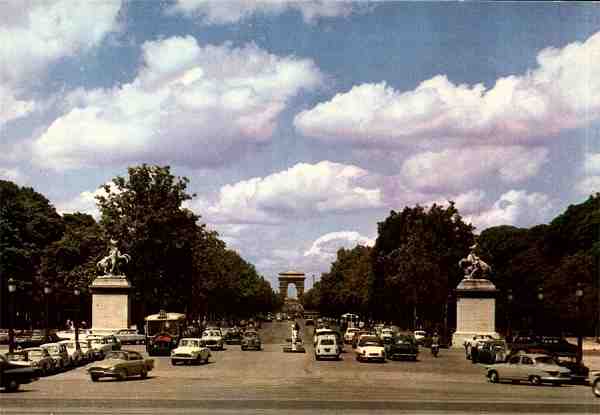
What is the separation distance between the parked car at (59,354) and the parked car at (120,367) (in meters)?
5.14

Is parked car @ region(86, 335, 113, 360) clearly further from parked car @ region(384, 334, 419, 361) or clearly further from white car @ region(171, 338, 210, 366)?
parked car @ region(384, 334, 419, 361)

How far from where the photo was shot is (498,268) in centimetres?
11300

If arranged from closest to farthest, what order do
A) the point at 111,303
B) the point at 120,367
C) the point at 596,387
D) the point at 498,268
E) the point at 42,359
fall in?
the point at 596,387 < the point at 120,367 < the point at 42,359 < the point at 111,303 < the point at 498,268

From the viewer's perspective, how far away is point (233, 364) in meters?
48.6

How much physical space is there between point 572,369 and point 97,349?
26154 mm

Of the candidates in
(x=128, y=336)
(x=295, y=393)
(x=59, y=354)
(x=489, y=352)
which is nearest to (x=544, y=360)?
(x=489, y=352)

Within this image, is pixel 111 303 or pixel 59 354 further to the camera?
pixel 111 303

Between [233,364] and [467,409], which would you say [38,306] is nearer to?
[233,364]

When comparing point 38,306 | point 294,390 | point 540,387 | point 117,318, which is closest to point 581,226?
point 117,318

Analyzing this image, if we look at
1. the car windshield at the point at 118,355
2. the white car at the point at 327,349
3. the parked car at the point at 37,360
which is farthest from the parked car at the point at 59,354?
the white car at the point at 327,349

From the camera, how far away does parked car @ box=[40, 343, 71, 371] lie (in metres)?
41.9

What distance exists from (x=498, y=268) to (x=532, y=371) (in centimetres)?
7683

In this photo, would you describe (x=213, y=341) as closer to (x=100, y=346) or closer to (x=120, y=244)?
(x=100, y=346)

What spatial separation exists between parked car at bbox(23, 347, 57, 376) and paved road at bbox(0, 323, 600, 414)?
0.74 m
